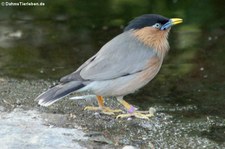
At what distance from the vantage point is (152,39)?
7.23m

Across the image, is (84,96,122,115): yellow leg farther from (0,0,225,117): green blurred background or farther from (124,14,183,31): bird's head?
(124,14,183,31): bird's head

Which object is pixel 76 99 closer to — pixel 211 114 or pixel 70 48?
pixel 211 114

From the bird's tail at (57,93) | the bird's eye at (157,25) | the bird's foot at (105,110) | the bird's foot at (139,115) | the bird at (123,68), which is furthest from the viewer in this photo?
the bird's eye at (157,25)

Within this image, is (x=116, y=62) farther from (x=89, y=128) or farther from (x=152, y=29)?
(x=89, y=128)

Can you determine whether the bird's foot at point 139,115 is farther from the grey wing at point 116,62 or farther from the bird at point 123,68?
the grey wing at point 116,62

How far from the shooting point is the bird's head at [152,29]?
718 centimetres

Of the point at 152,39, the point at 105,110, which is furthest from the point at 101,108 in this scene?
the point at 152,39

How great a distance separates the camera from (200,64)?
9094mm

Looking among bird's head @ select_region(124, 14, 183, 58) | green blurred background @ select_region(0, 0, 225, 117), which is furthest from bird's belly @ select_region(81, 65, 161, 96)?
green blurred background @ select_region(0, 0, 225, 117)

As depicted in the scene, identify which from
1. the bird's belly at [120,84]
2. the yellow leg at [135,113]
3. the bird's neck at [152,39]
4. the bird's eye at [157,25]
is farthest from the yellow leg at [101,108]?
the bird's eye at [157,25]

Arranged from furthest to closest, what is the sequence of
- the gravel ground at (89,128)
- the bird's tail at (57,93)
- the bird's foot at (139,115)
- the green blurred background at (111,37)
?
the green blurred background at (111,37)
the bird's foot at (139,115)
the bird's tail at (57,93)
the gravel ground at (89,128)

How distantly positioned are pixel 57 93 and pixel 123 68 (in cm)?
78

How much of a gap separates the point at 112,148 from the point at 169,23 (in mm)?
1881

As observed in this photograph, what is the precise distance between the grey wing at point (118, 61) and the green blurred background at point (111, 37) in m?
0.86
